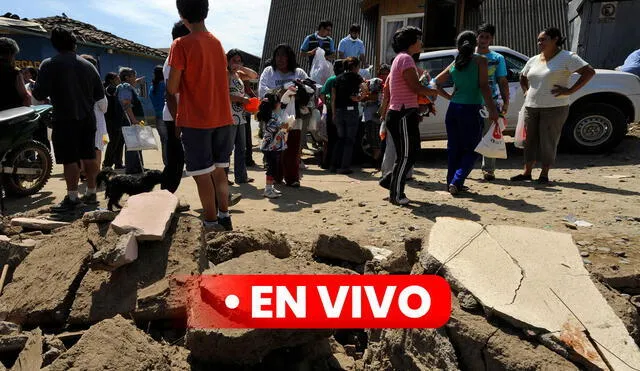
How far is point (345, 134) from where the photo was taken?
6.86 meters

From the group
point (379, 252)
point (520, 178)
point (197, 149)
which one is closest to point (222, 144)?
point (197, 149)

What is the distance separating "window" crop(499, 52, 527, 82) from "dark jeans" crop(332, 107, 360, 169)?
275 cm

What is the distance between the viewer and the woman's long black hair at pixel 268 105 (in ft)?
17.7

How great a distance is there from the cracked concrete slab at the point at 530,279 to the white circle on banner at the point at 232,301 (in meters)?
0.98

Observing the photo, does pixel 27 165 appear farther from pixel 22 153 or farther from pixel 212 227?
pixel 212 227

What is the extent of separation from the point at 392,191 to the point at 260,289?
2.99 m

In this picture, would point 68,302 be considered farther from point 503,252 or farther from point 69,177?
point 69,177

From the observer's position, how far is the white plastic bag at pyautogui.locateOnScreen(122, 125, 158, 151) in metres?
5.59

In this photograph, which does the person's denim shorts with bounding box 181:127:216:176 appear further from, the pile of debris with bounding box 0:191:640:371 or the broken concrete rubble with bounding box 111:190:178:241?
the pile of debris with bounding box 0:191:640:371

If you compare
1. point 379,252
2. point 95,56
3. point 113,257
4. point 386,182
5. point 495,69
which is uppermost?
point 95,56

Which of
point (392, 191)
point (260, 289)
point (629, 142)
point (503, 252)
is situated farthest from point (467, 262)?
point (629, 142)

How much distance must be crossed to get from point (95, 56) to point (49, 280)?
1921cm

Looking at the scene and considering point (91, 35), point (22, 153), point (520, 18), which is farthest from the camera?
point (91, 35)

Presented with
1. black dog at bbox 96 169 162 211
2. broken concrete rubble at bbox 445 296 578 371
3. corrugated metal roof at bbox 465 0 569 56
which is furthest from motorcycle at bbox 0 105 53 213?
corrugated metal roof at bbox 465 0 569 56
